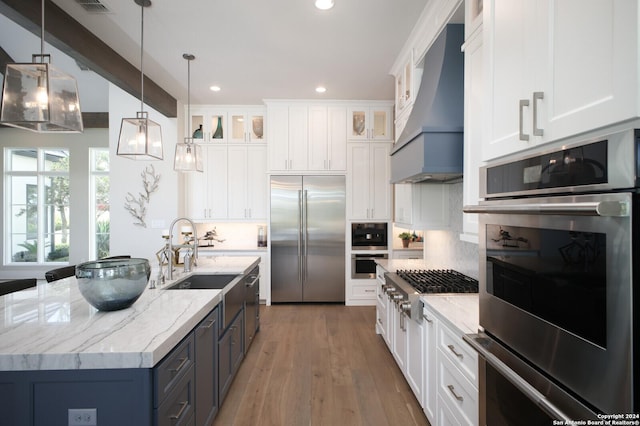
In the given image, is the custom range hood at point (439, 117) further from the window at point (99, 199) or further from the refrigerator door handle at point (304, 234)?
the window at point (99, 199)

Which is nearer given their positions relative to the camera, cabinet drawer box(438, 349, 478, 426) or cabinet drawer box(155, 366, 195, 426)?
cabinet drawer box(155, 366, 195, 426)

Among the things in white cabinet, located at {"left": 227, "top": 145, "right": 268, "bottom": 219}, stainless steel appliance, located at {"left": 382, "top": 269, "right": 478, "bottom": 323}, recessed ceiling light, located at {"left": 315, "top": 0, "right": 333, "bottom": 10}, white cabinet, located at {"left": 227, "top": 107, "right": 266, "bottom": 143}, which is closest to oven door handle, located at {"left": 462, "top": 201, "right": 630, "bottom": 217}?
stainless steel appliance, located at {"left": 382, "top": 269, "right": 478, "bottom": 323}

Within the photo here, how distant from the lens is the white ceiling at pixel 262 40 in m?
2.47

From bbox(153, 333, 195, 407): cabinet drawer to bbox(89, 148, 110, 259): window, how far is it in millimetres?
6095

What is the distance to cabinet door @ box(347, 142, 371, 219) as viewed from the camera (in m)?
4.59

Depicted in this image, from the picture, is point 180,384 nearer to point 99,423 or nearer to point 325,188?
point 99,423

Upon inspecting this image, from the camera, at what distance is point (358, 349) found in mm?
3135

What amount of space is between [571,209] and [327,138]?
4.02 meters

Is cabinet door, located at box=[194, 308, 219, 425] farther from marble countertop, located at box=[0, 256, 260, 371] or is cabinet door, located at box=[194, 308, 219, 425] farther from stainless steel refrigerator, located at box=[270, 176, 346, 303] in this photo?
Answer: stainless steel refrigerator, located at box=[270, 176, 346, 303]

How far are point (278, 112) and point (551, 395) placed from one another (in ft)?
14.5

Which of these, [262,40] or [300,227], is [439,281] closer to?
[300,227]

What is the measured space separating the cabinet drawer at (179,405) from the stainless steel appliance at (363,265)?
323cm

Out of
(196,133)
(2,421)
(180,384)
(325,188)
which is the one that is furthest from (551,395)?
(196,133)

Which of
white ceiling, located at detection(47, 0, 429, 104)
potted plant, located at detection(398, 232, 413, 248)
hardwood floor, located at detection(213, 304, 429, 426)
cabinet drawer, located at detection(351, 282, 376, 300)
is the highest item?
white ceiling, located at detection(47, 0, 429, 104)
